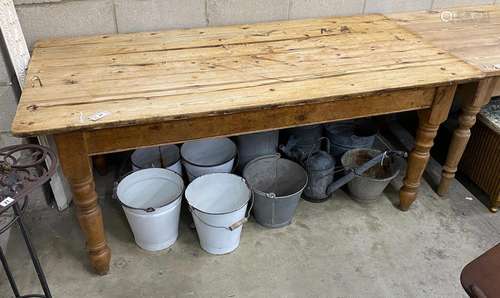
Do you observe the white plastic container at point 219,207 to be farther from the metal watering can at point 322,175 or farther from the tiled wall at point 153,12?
the tiled wall at point 153,12

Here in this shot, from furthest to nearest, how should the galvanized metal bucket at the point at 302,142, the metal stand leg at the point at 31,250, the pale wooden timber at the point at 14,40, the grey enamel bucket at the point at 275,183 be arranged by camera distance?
the galvanized metal bucket at the point at 302,142, the grey enamel bucket at the point at 275,183, the pale wooden timber at the point at 14,40, the metal stand leg at the point at 31,250

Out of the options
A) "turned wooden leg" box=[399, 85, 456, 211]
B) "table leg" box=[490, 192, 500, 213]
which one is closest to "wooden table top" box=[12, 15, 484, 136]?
"turned wooden leg" box=[399, 85, 456, 211]

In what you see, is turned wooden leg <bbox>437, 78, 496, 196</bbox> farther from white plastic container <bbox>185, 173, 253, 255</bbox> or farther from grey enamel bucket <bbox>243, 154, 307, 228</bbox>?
white plastic container <bbox>185, 173, 253, 255</bbox>

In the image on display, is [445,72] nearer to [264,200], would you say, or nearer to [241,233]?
[264,200]

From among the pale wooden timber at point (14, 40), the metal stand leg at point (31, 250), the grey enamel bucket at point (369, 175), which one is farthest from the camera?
the grey enamel bucket at point (369, 175)

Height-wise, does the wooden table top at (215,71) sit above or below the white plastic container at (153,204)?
above

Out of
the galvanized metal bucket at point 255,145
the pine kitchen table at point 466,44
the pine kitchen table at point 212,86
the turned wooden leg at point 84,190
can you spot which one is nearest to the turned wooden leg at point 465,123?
the pine kitchen table at point 466,44

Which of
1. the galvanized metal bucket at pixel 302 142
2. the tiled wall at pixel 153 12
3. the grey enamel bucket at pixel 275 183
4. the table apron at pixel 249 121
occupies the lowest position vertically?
the grey enamel bucket at pixel 275 183

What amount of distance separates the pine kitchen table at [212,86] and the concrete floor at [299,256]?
0.53 ft

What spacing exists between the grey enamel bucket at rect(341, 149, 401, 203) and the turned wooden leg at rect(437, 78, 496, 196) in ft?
0.80

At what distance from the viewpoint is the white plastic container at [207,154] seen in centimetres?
207

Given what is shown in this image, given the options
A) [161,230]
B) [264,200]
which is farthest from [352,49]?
[161,230]

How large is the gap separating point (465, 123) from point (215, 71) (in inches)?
46.2

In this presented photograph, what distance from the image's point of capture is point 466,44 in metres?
2.01
